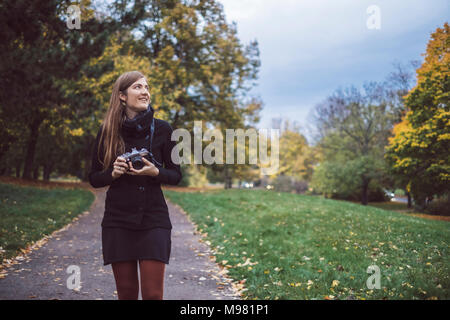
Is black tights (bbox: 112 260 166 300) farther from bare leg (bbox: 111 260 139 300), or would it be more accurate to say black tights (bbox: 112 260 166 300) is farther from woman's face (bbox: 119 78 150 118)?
woman's face (bbox: 119 78 150 118)

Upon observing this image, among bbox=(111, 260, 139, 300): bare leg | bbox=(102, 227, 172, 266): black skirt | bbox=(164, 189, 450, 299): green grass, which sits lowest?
bbox=(164, 189, 450, 299): green grass

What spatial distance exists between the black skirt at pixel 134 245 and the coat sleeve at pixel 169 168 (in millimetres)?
366

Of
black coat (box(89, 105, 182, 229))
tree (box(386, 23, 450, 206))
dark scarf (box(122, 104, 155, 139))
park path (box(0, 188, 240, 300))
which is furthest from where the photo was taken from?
tree (box(386, 23, 450, 206))

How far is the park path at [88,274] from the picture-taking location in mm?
5027

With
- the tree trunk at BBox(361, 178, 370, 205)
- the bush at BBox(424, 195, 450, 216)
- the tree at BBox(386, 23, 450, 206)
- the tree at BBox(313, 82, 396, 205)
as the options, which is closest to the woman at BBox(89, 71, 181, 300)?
the tree at BBox(386, 23, 450, 206)

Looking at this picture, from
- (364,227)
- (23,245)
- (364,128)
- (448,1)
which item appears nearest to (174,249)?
(23,245)

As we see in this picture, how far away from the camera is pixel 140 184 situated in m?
2.59

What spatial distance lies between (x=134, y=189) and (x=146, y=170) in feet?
0.71

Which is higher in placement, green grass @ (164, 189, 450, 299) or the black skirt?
the black skirt

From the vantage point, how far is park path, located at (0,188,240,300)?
5027 mm

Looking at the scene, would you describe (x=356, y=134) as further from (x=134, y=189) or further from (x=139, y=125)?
(x=134, y=189)

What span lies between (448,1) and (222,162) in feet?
64.1

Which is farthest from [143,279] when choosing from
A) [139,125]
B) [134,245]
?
[139,125]
